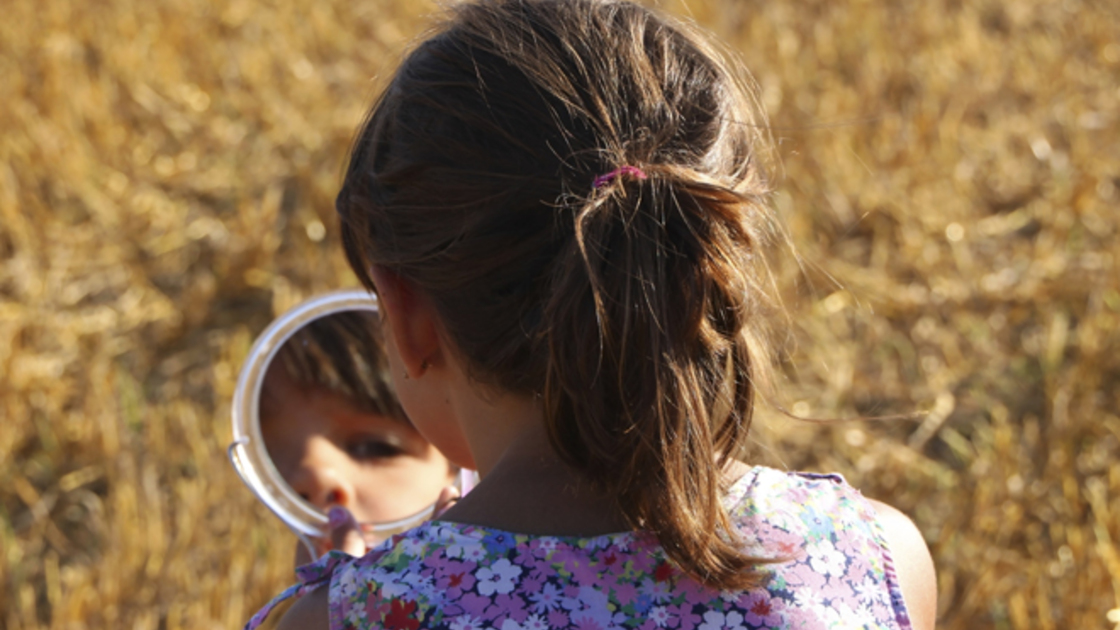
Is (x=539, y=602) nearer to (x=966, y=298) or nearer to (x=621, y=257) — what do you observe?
(x=621, y=257)

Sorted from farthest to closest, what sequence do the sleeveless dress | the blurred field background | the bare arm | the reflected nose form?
1. the blurred field background
2. the reflected nose
3. the bare arm
4. the sleeveless dress

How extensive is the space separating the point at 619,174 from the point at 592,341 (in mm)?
153

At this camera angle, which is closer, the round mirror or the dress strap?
the dress strap

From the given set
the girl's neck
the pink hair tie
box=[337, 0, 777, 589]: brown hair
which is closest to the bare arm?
box=[337, 0, 777, 589]: brown hair

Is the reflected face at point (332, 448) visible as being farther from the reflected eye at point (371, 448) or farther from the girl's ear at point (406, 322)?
the girl's ear at point (406, 322)

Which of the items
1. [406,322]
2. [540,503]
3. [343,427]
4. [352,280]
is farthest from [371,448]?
[352,280]

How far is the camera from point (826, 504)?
1174mm

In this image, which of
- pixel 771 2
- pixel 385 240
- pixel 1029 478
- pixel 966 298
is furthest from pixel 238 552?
pixel 771 2

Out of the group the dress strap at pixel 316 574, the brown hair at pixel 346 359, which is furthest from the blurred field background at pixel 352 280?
the dress strap at pixel 316 574

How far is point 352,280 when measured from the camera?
2957 millimetres

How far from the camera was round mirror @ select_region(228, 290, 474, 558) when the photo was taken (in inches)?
62.8

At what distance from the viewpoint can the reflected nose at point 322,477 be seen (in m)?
1.59

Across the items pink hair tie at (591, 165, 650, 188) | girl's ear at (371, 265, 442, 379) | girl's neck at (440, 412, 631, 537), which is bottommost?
girl's neck at (440, 412, 631, 537)

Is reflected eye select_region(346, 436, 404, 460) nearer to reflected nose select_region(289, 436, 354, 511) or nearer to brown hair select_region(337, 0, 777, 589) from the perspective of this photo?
reflected nose select_region(289, 436, 354, 511)
